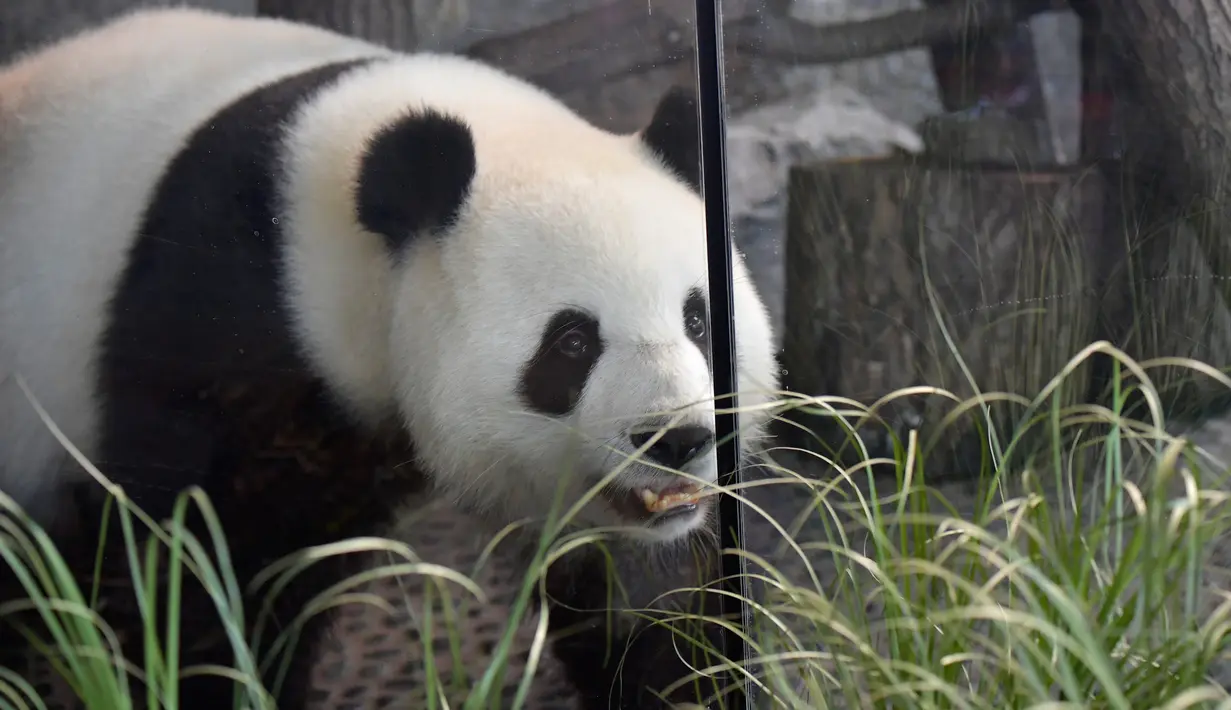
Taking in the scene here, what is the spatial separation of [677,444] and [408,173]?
1.40ft

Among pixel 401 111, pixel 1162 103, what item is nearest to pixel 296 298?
pixel 401 111

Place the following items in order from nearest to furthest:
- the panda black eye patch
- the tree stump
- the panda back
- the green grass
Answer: the green grass → the panda back → the panda black eye patch → the tree stump

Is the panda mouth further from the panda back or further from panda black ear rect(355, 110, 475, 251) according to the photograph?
the panda back

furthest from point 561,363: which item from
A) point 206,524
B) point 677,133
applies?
point 206,524

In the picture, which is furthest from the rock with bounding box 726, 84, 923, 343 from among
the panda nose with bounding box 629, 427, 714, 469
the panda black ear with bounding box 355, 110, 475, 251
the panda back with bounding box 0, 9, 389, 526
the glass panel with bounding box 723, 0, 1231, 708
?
the panda back with bounding box 0, 9, 389, 526

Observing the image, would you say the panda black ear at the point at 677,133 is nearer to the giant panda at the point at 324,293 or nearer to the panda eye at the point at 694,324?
the giant panda at the point at 324,293

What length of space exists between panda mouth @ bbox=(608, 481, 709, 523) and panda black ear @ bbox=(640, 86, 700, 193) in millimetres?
367

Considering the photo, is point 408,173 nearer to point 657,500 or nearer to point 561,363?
point 561,363

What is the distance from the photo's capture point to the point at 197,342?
2.85 ft

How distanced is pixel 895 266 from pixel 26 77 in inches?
39.0

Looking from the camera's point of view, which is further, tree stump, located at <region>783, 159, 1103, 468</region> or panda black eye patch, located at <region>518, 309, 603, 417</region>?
tree stump, located at <region>783, 159, 1103, 468</region>

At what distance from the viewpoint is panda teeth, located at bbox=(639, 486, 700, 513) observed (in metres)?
1.00

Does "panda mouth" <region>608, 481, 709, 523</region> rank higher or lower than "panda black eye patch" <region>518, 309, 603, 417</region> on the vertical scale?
lower

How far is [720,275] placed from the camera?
3.44 ft
